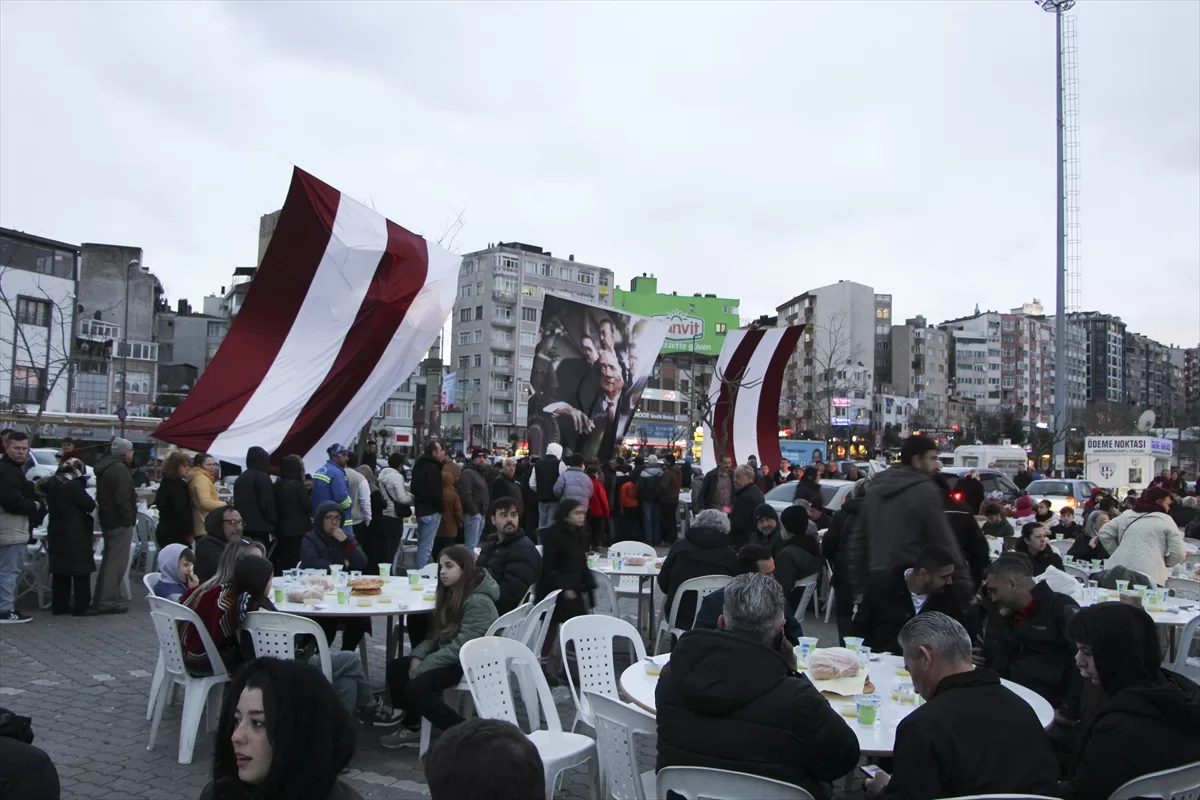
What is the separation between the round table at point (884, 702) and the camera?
12.6ft

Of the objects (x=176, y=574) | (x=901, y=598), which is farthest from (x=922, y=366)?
(x=176, y=574)

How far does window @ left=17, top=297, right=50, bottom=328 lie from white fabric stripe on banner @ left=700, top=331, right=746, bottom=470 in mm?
44400

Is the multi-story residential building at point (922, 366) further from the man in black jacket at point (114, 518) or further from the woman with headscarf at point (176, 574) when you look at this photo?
the woman with headscarf at point (176, 574)

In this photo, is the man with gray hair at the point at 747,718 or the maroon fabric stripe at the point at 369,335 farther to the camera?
the maroon fabric stripe at the point at 369,335

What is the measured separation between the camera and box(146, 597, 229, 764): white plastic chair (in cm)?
564

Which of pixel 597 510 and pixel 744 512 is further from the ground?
pixel 744 512

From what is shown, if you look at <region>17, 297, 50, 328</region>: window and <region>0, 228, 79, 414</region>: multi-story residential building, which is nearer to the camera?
<region>0, 228, 79, 414</region>: multi-story residential building

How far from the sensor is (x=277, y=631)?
551 cm

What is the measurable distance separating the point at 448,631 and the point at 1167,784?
3.91 metres

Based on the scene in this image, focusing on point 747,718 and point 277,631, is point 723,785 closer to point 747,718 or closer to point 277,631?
point 747,718

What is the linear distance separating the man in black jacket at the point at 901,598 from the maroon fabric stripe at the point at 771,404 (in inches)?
602

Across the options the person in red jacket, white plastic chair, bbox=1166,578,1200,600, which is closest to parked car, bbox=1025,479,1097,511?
the person in red jacket

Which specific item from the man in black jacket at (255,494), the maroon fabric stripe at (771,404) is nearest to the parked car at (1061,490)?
the maroon fabric stripe at (771,404)

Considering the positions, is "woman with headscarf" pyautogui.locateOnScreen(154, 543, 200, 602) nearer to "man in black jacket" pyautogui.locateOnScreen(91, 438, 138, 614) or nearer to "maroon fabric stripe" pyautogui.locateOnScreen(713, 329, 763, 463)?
"man in black jacket" pyautogui.locateOnScreen(91, 438, 138, 614)
